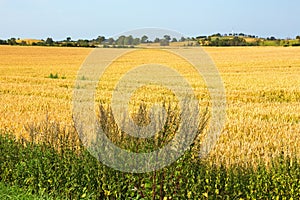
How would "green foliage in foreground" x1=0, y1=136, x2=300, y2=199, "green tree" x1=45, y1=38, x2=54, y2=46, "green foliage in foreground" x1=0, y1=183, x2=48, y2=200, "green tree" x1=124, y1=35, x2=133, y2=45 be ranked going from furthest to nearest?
"green tree" x1=45, y1=38, x2=54, y2=46
"green tree" x1=124, y1=35, x2=133, y2=45
"green foliage in foreground" x1=0, y1=183, x2=48, y2=200
"green foliage in foreground" x1=0, y1=136, x2=300, y2=199

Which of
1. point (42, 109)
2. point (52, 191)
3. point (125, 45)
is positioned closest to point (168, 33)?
point (125, 45)

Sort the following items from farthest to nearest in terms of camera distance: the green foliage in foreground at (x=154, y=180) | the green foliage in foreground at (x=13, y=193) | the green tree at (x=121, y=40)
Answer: the green tree at (x=121, y=40)
the green foliage in foreground at (x=13, y=193)
the green foliage in foreground at (x=154, y=180)

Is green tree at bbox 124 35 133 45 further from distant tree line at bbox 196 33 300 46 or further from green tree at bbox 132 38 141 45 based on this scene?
distant tree line at bbox 196 33 300 46

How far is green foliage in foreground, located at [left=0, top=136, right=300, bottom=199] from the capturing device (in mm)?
5668

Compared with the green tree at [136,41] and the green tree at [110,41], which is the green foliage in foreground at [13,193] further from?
the green tree at [110,41]

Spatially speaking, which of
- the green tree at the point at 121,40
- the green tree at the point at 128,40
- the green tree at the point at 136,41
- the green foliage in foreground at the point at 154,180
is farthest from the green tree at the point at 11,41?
the green foliage in foreground at the point at 154,180

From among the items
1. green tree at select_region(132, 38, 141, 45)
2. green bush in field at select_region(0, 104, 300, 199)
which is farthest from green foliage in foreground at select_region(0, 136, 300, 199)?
green tree at select_region(132, 38, 141, 45)

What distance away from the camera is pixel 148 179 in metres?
5.75

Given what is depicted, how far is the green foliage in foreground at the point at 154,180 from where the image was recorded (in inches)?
223

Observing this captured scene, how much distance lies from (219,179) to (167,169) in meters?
0.62

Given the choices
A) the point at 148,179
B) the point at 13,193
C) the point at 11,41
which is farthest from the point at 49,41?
the point at 148,179

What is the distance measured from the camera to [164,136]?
5949mm

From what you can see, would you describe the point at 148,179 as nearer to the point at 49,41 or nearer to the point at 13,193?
the point at 13,193

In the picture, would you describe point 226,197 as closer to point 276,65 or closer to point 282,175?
point 282,175
